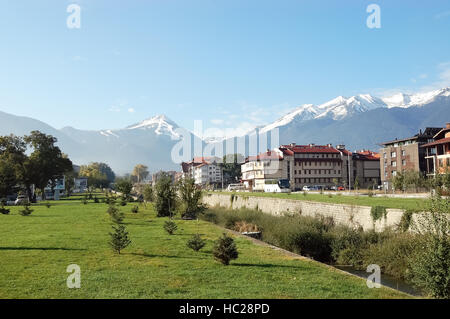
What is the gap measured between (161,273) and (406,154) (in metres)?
79.5

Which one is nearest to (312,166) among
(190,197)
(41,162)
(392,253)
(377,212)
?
(41,162)

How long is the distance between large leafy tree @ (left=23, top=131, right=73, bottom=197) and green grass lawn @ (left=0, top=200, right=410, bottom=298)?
5573 cm

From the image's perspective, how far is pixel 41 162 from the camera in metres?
75.1

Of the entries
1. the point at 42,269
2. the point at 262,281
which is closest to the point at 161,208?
the point at 42,269

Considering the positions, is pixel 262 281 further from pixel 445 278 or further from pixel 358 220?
pixel 358 220

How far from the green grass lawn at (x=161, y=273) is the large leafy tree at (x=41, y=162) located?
183 feet

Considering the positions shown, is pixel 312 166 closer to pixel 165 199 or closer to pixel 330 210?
pixel 165 199

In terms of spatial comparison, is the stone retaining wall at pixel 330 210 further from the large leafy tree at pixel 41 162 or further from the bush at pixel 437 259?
the large leafy tree at pixel 41 162

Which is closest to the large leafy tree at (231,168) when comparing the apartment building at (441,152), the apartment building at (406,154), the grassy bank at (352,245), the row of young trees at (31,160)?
the apartment building at (406,154)

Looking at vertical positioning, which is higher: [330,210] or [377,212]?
[377,212]

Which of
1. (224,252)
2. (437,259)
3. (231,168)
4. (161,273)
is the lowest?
(161,273)

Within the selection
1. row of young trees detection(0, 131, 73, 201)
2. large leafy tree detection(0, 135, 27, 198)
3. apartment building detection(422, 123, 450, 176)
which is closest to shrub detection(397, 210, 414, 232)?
apartment building detection(422, 123, 450, 176)

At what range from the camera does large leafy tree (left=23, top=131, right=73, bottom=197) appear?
72.9 metres
